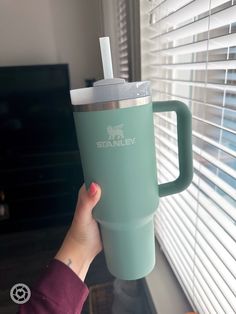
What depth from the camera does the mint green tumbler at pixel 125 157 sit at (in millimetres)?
431

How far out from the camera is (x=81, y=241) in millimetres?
646

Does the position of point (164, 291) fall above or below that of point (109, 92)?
below

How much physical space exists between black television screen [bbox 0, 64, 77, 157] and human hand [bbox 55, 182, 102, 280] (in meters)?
1.42

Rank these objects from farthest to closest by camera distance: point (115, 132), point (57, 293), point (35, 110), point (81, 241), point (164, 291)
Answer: point (35, 110)
point (164, 291)
point (81, 241)
point (57, 293)
point (115, 132)

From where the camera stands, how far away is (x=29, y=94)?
1.92 m

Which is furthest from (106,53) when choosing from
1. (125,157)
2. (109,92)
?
(125,157)

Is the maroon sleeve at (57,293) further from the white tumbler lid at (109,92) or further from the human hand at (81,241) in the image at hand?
the white tumbler lid at (109,92)

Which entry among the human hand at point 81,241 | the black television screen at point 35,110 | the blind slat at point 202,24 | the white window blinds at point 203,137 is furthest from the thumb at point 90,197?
the black television screen at point 35,110

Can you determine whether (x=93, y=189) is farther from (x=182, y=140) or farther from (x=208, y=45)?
(x=208, y=45)

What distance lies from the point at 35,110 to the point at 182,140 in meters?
1.66

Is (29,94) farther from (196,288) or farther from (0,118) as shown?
(196,288)

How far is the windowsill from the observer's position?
2.47 feet

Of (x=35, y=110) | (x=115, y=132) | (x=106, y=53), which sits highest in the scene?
(x=106, y=53)

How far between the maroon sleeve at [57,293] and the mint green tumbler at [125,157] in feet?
0.36
